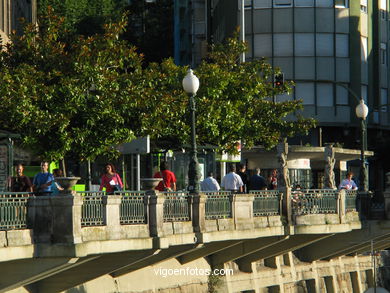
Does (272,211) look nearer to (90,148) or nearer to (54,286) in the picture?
(90,148)

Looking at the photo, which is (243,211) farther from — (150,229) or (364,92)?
(364,92)

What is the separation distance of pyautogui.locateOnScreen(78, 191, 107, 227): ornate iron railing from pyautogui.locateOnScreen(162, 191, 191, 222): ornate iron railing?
10.6 ft

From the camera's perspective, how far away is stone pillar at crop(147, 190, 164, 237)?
2827cm

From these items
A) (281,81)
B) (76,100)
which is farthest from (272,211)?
(281,81)

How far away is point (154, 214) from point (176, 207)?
5.22 ft

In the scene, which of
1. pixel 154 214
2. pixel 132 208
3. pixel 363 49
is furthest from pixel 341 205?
pixel 363 49

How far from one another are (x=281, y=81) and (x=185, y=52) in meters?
47.7

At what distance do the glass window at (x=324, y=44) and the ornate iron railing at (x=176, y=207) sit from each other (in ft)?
121

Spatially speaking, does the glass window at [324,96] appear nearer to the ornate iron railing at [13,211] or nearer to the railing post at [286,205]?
the railing post at [286,205]

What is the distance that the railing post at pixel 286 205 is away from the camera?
35906 mm

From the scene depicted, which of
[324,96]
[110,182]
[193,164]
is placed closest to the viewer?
[110,182]

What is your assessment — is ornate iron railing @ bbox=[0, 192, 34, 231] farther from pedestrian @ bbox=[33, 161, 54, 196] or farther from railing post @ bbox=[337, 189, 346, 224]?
railing post @ bbox=[337, 189, 346, 224]

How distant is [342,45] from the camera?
6750 centimetres

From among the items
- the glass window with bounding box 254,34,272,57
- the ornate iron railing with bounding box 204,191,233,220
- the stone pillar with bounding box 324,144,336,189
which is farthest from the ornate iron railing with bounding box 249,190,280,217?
the glass window with bounding box 254,34,272,57
